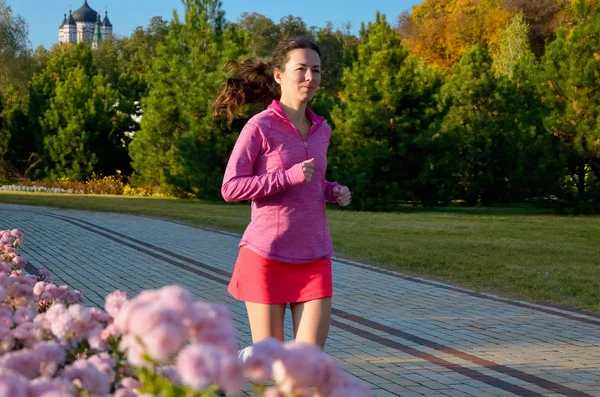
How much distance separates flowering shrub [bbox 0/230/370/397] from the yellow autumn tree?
173ft

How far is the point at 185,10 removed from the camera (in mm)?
30984

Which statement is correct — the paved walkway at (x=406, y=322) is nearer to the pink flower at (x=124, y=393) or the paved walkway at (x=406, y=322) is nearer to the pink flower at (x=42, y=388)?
the pink flower at (x=124, y=393)

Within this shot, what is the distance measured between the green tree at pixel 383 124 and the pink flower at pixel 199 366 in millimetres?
25233

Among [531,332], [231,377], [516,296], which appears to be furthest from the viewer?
[516,296]

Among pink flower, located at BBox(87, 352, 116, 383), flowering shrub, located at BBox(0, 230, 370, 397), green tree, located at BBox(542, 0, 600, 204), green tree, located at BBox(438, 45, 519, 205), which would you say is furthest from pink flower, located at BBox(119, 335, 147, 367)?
green tree, located at BBox(438, 45, 519, 205)

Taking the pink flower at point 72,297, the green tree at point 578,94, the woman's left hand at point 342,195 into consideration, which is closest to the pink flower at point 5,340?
the pink flower at point 72,297

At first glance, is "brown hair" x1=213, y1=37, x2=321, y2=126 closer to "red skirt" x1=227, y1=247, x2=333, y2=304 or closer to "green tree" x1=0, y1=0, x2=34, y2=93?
"red skirt" x1=227, y1=247, x2=333, y2=304

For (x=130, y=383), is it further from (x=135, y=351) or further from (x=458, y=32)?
(x=458, y=32)

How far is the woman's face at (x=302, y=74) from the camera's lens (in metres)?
4.02

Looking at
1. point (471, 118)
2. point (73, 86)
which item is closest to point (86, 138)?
point (73, 86)

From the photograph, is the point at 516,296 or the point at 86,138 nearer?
the point at 516,296

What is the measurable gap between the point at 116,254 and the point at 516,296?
601cm

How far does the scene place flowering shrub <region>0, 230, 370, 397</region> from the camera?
1363 millimetres

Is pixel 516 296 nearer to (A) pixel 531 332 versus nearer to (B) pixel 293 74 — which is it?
(A) pixel 531 332
